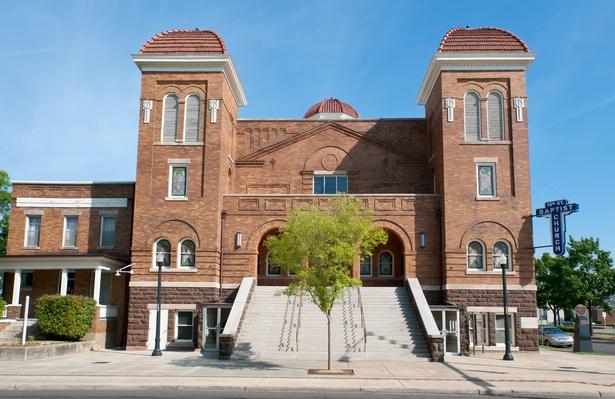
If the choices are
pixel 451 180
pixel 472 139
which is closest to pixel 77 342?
pixel 451 180

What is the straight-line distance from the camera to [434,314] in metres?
25.4

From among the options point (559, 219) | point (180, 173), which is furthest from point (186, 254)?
Answer: point (559, 219)

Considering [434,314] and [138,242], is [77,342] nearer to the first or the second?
[138,242]

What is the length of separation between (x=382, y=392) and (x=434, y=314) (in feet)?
37.1

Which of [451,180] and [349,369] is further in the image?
[451,180]

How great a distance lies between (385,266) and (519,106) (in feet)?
31.4

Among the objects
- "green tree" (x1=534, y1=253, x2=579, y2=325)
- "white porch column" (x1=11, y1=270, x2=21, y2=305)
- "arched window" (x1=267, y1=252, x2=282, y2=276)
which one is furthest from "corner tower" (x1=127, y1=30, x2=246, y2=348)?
"green tree" (x1=534, y1=253, x2=579, y2=325)

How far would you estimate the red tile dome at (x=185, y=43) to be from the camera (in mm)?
27594

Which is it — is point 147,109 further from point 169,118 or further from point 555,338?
point 555,338

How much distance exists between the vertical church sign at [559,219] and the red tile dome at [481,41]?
7168 millimetres

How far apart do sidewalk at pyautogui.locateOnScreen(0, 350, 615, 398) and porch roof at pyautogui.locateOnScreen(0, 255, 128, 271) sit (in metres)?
4.75

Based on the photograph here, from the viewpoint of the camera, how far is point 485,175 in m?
26.6

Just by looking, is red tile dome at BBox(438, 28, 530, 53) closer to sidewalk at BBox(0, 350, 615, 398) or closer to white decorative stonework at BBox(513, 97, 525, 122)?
white decorative stonework at BBox(513, 97, 525, 122)

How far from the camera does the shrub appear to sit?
23969 mm
